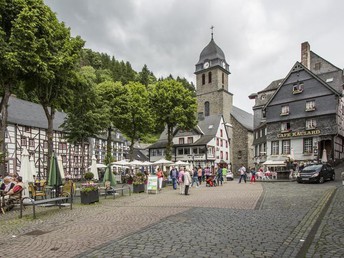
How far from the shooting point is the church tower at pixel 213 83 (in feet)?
196

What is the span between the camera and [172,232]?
823cm

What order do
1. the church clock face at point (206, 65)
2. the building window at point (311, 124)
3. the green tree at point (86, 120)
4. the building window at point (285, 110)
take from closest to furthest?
the green tree at point (86, 120) < the building window at point (311, 124) < the building window at point (285, 110) < the church clock face at point (206, 65)

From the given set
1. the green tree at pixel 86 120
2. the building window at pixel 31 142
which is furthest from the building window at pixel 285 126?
the building window at pixel 31 142

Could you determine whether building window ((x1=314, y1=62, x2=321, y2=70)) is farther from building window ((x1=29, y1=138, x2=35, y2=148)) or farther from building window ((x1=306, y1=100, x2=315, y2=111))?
building window ((x1=29, y1=138, x2=35, y2=148))

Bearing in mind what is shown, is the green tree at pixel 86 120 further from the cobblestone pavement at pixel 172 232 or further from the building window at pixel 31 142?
the cobblestone pavement at pixel 172 232

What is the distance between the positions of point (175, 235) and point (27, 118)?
36630mm

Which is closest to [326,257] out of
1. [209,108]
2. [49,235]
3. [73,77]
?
[49,235]

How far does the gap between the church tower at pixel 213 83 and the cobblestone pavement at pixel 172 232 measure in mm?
47902

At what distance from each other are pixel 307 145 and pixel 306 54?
14345mm

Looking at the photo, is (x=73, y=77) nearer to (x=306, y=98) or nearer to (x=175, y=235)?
(x=175, y=235)

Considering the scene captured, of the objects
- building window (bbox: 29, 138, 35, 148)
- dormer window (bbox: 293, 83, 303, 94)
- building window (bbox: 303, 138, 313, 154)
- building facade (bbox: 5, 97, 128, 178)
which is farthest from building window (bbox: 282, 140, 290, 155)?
building window (bbox: 29, 138, 35, 148)

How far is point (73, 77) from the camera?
23.5 meters

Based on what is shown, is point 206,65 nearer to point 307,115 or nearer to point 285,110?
point 285,110

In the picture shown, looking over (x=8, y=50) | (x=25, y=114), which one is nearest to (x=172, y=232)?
(x=8, y=50)
